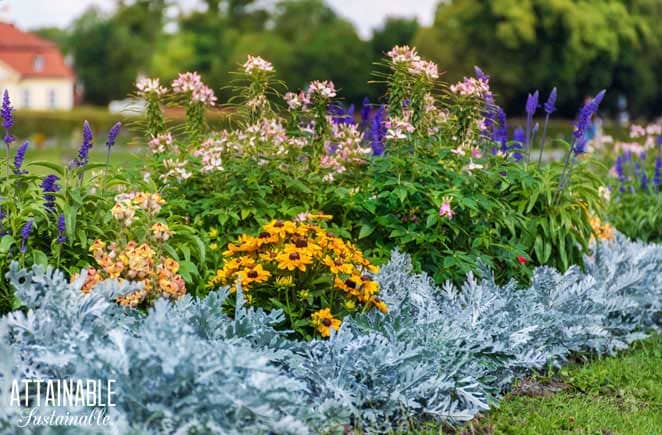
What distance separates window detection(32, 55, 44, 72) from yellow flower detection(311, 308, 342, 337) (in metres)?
47.9

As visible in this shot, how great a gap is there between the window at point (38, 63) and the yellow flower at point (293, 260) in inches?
1883

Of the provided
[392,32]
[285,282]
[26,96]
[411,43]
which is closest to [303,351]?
[285,282]

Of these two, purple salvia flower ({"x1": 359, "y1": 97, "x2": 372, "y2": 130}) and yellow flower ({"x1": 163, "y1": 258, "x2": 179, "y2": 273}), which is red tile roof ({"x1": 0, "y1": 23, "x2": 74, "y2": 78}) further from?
yellow flower ({"x1": 163, "y1": 258, "x2": 179, "y2": 273})

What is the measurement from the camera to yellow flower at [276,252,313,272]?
3.91m

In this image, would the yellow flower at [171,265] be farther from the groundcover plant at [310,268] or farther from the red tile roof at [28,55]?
the red tile roof at [28,55]

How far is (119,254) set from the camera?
154 inches

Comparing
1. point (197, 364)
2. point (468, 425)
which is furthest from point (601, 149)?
point (197, 364)

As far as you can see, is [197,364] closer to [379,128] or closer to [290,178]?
Result: [290,178]

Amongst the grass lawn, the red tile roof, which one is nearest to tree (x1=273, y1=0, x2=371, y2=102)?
the red tile roof

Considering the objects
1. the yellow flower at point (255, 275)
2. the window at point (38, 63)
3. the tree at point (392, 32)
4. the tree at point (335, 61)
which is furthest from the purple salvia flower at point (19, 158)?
the window at point (38, 63)

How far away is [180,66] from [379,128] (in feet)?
137

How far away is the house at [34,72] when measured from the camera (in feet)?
151

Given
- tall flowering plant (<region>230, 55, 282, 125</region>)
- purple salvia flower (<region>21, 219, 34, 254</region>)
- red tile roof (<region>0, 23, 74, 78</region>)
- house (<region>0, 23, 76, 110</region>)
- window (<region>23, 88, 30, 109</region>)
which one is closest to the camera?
purple salvia flower (<region>21, 219, 34, 254</region>)

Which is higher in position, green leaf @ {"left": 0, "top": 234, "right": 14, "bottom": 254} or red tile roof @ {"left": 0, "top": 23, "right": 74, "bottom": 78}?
red tile roof @ {"left": 0, "top": 23, "right": 74, "bottom": 78}
